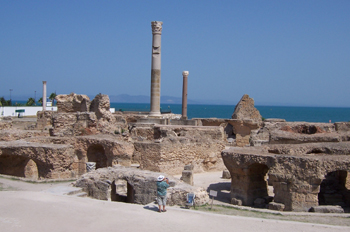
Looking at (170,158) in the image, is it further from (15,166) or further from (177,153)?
(15,166)

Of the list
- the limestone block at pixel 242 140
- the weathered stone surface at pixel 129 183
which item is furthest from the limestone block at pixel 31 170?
the limestone block at pixel 242 140

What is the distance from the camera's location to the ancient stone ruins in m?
12.7

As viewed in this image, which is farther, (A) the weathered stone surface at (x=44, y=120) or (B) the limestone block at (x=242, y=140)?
(A) the weathered stone surface at (x=44, y=120)

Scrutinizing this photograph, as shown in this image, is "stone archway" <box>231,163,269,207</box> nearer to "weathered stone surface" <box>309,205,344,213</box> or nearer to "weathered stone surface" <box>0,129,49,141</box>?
"weathered stone surface" <box>309,205,344,213</box>

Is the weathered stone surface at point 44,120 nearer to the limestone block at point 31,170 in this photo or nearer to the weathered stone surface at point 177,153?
the weathered stone surface at point 177,153

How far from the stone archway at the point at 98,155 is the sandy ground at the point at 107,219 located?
8.54 metres

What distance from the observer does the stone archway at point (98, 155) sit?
1955 cm

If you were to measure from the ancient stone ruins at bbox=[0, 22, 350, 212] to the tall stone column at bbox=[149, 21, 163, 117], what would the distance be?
0.07 metres

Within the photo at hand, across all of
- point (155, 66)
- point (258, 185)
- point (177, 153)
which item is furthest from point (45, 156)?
point (155, 66)

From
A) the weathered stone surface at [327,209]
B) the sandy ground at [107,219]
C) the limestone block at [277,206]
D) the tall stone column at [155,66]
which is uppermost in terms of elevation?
the tall stone column at [155,66]

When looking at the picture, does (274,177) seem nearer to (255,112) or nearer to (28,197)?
(28,197)

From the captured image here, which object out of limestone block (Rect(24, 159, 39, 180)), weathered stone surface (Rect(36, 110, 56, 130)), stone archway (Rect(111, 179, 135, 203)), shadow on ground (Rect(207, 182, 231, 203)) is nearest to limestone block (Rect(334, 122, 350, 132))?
shadow on ground (Rect(207, 182, 231, 203))

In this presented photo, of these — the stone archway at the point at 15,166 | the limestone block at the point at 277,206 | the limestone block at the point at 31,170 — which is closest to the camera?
the limestone block at the point at 277,206

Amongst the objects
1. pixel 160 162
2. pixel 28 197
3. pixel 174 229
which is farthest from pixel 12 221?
pixel 160 162
